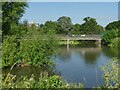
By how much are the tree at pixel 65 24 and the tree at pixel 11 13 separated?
34.9 metres

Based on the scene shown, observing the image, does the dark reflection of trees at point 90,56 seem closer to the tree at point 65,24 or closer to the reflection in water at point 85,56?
the reflection in water at point 85,56

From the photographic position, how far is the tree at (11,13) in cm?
1611

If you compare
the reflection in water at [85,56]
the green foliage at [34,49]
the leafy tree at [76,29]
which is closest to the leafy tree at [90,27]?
the leafy tree at [76,29]

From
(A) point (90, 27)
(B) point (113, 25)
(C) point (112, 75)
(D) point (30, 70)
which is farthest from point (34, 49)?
(B) point (113, 25)

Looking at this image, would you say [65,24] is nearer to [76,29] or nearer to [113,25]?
[76,29]

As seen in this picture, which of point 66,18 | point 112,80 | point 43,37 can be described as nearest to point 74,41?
point 66,18

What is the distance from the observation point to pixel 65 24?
2158 inches

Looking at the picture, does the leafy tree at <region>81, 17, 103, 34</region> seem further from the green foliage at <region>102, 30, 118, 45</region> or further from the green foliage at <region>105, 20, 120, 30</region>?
the green foliage at <region>102, 30, 118, 45</region>

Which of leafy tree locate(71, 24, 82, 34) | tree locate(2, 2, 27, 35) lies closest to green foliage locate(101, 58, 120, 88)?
tree locate(2, 2, 27, 35)

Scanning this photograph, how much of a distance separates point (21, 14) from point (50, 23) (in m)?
32.7

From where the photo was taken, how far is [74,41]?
4634 centimetres

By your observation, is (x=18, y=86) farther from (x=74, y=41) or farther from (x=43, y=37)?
(x=74, y=41)

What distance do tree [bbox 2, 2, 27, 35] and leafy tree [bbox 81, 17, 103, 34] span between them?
108ft

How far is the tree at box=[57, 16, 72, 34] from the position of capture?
2093 inches
